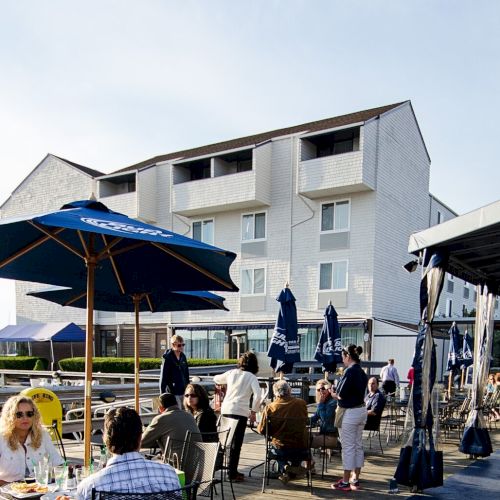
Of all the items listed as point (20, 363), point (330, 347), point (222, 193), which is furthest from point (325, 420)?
point (20, 363)

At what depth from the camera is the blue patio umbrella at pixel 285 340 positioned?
10812 mm

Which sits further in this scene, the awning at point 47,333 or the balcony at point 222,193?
the balcony at point 222,193

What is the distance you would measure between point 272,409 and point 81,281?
291 cm

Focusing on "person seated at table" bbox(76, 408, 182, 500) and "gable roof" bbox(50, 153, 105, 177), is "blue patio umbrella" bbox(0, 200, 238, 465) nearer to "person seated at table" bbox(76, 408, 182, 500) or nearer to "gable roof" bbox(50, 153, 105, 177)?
"person seated at table" bbox(76, 408, 182, 500)

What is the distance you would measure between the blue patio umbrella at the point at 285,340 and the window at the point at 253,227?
16.2 metres

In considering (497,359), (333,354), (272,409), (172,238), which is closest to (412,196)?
(497,359)

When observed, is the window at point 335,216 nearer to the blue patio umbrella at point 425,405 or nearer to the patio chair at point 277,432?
the blue patio umbrella at point 425,405

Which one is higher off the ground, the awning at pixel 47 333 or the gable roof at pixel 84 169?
the gable roof at pixel 84 169

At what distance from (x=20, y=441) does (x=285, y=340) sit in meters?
6.79

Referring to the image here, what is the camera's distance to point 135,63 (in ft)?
26.0

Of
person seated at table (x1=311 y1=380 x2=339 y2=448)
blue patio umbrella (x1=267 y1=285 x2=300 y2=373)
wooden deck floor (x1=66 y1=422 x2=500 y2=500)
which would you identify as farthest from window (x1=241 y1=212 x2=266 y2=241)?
person seated at table (x1=311 y1=380 x2=339 y2=448)

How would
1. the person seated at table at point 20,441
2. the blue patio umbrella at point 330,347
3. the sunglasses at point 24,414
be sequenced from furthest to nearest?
the blue patio umbrella at point 330,347, the sunglasses at point 24,414, the person seated at table at point 20,441

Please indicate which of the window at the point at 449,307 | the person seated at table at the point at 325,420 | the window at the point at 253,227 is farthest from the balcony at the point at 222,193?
the person seated at table at the point at 325,420

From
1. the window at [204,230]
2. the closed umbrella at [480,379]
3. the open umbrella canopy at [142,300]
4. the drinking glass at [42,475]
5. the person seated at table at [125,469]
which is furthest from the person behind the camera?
the window at [204,230]
